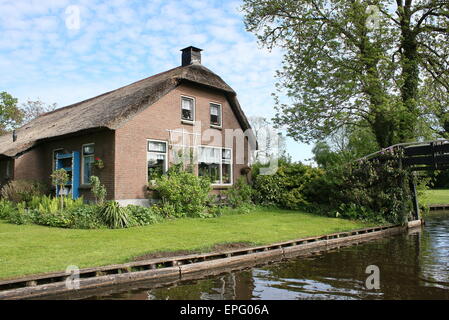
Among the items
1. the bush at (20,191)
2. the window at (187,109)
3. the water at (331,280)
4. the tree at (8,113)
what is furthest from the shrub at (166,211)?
the tree at (8,113)

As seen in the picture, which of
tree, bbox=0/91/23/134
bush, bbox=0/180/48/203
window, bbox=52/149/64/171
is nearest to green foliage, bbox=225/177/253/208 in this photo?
window, bbox=52/149/64/171

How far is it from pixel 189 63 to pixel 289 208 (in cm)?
893

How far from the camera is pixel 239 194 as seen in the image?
1761 centimetres

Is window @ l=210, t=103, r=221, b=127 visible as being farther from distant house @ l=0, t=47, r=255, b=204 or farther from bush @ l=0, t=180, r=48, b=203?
bush @ l=0, t=180, r=48, b=203

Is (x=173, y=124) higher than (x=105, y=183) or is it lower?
higher

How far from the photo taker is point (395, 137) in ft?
62.4

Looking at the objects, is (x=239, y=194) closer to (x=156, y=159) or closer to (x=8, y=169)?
(x=156, y=159)

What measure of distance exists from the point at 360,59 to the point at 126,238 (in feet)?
45.4

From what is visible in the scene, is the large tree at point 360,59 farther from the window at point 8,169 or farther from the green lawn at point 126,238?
the window at point 8,169

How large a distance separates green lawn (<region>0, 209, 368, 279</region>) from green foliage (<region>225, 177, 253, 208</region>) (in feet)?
9.10

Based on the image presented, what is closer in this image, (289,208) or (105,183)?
(105,183)
